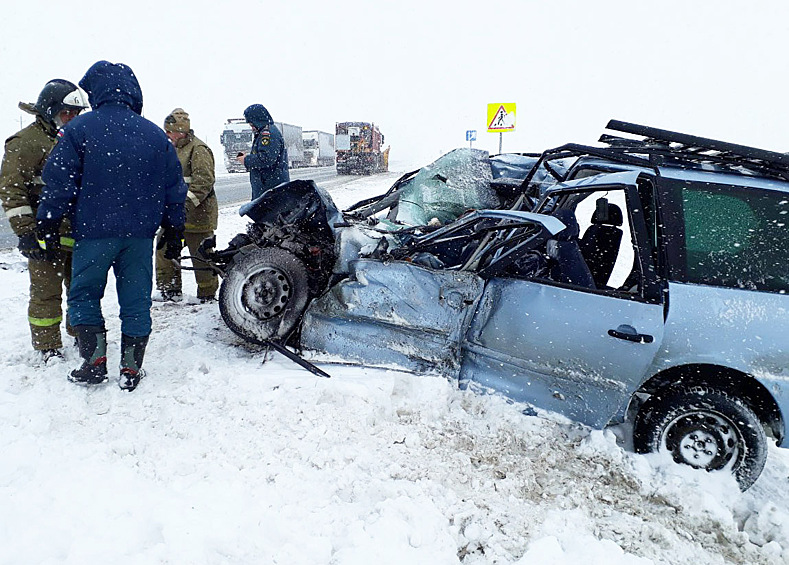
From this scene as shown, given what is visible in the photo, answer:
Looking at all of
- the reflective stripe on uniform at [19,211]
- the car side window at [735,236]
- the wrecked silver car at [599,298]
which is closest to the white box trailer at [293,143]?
the reflective stripe on uniform at [19,211]

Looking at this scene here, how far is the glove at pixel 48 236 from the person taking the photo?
2.99 metres

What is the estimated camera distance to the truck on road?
31.3m

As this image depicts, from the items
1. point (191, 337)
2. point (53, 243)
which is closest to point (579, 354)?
point (191, 337)

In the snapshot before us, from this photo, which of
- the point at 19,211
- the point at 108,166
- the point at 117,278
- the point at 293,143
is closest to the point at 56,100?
the point at 19,211

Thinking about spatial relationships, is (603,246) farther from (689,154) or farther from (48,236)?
(48,236)

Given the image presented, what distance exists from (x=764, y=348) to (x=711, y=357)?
247 mm

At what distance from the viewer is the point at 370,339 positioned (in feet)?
10.9

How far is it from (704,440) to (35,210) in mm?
4309

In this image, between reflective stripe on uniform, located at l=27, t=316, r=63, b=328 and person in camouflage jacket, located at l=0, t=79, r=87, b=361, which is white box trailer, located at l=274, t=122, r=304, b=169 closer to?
person in camouflage jacket, located at l=0, t=79, r=87, b=361

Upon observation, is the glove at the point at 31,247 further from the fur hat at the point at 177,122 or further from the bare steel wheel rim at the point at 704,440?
the bare steel wheel rim at the point at 704,440

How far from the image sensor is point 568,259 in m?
3.12

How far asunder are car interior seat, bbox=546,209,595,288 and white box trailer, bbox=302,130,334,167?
118 feet

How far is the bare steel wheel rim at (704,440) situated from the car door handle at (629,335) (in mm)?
466

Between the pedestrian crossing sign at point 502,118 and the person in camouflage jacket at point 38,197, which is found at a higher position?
the pedestrian crossing sign at point 502,118
